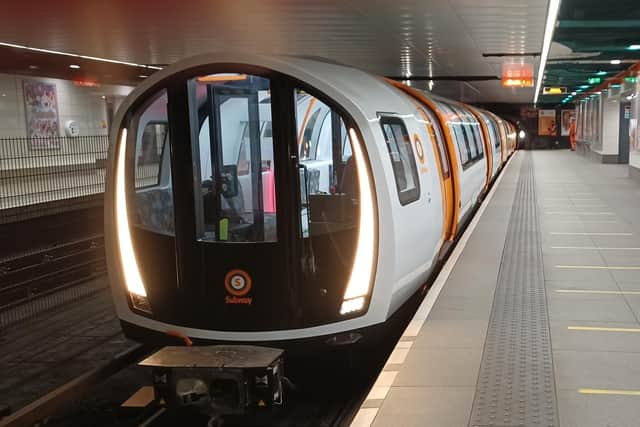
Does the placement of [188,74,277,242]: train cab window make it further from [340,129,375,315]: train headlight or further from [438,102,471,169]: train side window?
[438,102,471,169]: train side window

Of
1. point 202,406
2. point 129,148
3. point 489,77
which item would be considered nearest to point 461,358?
point 202,406

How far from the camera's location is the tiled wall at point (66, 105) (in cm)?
1378

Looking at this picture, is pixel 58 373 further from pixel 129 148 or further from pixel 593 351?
pixel 593 351

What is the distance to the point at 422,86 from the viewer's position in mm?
26344

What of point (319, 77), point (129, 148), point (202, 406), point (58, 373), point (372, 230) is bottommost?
point (58, 373)

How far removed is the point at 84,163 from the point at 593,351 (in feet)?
37.0

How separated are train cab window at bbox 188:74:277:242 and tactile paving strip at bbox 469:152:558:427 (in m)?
1.74

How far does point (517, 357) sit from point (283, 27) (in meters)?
7.52

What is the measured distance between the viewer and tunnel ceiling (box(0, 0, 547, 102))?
937 centimetres

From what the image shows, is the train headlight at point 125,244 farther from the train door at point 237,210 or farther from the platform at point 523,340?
the platform at point 523,340

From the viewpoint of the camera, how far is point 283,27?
11.3 meters

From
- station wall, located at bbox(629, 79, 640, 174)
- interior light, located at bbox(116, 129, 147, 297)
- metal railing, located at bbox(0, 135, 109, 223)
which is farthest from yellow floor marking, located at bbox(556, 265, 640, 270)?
station wall, located at bbox(629, 79, 640, 174)

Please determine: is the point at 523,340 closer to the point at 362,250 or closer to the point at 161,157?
the point at 362,250

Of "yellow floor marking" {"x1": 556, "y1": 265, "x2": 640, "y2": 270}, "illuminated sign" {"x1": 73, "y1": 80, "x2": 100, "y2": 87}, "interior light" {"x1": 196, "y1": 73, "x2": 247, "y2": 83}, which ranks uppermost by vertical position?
"illuminated sign" {"x1": 73, "y1": 80, "x2": 100, "y2": 87}
